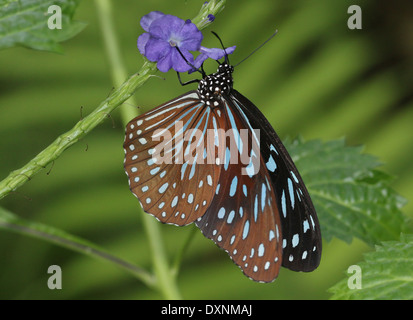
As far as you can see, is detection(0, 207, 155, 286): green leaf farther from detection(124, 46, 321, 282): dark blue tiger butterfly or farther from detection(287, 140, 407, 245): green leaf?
detection(287, 140, 407, 245): green leaf

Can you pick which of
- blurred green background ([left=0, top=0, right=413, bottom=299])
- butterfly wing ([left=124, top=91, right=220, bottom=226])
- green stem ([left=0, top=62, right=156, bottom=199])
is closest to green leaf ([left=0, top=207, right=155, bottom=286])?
butterfly wing ([left=124, top=91, right=220, bottom=226])

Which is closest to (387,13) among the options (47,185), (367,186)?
(367,186)

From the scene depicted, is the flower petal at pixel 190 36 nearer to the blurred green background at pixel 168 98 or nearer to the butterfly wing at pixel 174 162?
the butterfly wing at pixel 174 162

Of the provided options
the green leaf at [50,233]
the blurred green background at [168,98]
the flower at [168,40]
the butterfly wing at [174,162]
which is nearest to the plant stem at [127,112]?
the green leaf at [50,233]

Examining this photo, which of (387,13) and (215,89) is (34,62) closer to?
(215,89)

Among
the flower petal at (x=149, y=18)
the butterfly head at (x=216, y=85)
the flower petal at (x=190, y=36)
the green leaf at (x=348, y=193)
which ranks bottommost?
the green leaf at (x=348, y=193)
